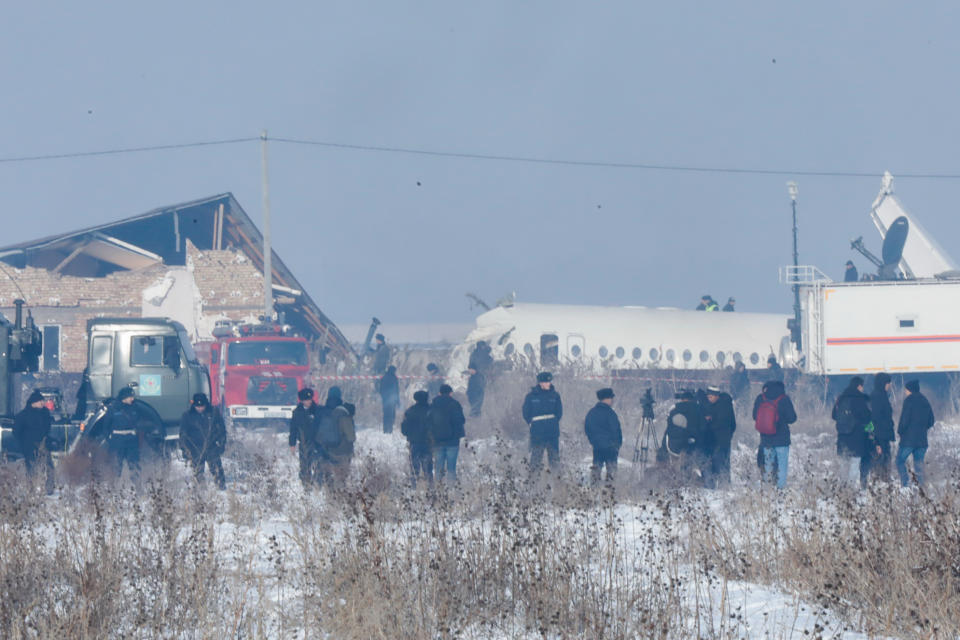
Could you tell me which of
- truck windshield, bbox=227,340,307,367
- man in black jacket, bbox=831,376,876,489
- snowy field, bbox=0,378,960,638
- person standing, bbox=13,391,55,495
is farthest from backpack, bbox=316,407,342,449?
truck windshield, bbox=227,340,307,367

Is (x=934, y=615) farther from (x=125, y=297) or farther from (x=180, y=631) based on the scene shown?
(x=125, y=297)

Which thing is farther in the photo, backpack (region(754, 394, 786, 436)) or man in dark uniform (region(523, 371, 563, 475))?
man in dark uniform (region(523, 371, 563, 475))

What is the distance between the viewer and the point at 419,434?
14.2 metres

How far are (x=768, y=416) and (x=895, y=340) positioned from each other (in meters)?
17.1

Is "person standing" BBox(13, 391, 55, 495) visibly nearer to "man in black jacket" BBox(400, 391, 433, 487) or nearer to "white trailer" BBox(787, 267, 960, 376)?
"man in black jacket" BBox(400, 391, 433, 487)

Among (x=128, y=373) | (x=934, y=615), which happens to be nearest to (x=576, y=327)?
(x=128, y=373)

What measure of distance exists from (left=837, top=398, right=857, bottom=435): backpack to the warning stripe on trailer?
1564 cm

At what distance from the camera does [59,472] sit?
14.9 metres

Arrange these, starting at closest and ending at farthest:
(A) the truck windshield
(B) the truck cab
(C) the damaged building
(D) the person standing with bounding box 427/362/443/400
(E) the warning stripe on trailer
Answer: (B) the truck cab → (A) the truck windshield → (D) the person standing with bounding box 427/362/443/400 → (E) the warning stripe on trailer → (C) the damaged building

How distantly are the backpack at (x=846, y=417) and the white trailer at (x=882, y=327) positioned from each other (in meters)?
15.5

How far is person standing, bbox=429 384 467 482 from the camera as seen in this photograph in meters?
14.1

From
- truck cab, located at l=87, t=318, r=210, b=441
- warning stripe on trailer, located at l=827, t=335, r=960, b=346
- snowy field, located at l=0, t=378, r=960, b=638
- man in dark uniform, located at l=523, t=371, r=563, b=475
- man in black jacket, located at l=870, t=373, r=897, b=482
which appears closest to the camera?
snowy field, located at l=0, t=378, r=960, b=638

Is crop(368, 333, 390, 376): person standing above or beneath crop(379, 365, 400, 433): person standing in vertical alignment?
above

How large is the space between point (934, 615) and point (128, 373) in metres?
16.0
